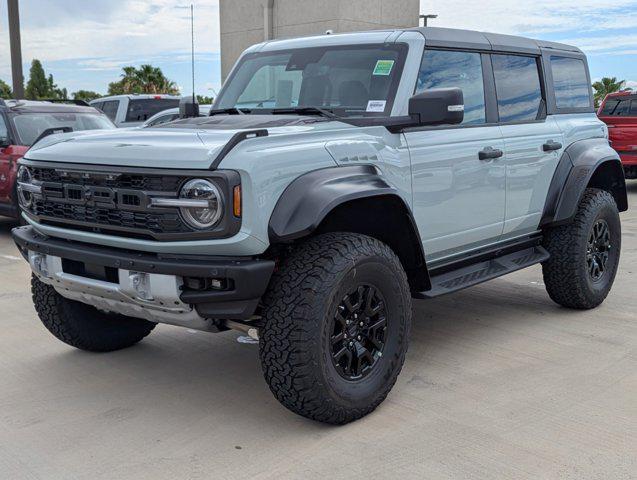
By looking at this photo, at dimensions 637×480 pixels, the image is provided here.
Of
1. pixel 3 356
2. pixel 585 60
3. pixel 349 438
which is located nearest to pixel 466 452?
pixel 349 438

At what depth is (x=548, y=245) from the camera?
544 centimetres

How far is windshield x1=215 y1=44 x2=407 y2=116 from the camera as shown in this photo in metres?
4.23

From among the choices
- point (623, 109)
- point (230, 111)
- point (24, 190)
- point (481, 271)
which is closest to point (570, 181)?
point (481, 271)

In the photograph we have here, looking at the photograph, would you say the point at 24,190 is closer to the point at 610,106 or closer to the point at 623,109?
the point at 623,109

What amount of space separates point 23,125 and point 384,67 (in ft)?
21.5

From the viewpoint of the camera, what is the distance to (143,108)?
1503 centimetres

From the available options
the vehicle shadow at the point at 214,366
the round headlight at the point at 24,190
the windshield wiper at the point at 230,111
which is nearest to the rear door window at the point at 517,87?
the vehicle shadow at the point at 214,366

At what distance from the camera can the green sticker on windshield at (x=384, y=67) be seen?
4.28 meters

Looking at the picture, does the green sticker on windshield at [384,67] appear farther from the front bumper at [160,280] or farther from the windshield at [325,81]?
the front bumper at [160,280]

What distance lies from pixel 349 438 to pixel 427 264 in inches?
50.6

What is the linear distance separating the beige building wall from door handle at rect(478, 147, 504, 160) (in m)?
16.7

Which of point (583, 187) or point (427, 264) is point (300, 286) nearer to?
point (427, 264)

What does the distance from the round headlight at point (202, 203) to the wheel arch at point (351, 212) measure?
0.80ft

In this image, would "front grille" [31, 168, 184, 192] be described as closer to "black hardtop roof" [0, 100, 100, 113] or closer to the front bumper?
the front bumper
